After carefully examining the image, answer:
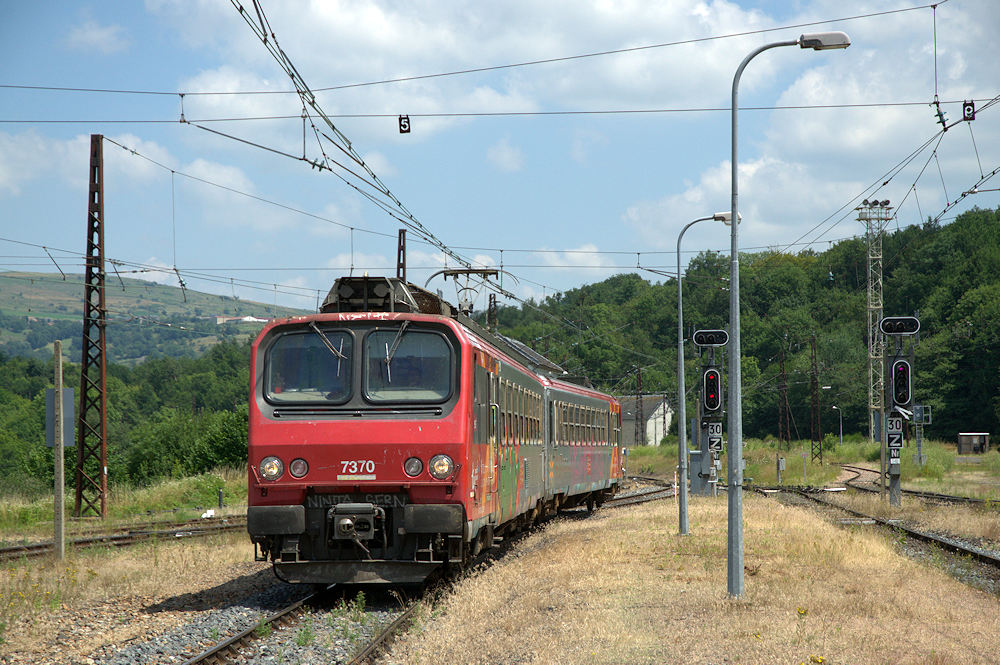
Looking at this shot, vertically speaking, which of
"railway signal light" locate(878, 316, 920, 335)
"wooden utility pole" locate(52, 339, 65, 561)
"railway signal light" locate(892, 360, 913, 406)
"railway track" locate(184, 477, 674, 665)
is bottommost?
"railway track" locate(184, 477, 674, 665)

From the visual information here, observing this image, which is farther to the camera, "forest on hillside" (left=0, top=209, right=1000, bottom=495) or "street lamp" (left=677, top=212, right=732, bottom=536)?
"forest on hillside" (left=0, top=209, right=1000, bottom=495)

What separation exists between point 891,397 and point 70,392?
19257 millimetres

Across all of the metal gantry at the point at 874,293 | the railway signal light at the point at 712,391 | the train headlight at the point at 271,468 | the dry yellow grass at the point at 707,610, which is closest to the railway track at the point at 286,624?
the dry yellow grass at the point at 707,610

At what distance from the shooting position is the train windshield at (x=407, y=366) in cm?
1187

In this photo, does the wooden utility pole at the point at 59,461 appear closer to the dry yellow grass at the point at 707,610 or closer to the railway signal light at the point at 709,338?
the dry yellow grass at the point at 707,610

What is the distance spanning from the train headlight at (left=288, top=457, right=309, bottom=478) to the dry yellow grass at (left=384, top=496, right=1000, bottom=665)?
2.07 meters

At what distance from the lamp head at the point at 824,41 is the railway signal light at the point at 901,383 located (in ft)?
56.1

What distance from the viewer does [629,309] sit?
8981 cm

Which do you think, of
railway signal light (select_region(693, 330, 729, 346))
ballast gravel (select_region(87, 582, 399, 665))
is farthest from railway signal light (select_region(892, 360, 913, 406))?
ballast gravel (select_region(87, 582, 399, 665))

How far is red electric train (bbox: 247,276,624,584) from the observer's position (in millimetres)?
11492

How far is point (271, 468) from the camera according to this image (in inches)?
455

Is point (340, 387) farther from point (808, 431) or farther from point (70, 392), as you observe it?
point (808, 431)

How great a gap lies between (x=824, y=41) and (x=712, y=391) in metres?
12.7

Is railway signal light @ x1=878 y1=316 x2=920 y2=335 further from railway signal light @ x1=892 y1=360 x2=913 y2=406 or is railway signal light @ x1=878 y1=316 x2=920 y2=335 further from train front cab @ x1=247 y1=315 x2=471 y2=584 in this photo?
train front cab @ x1=247 y1=315 x2=471 y2=584
